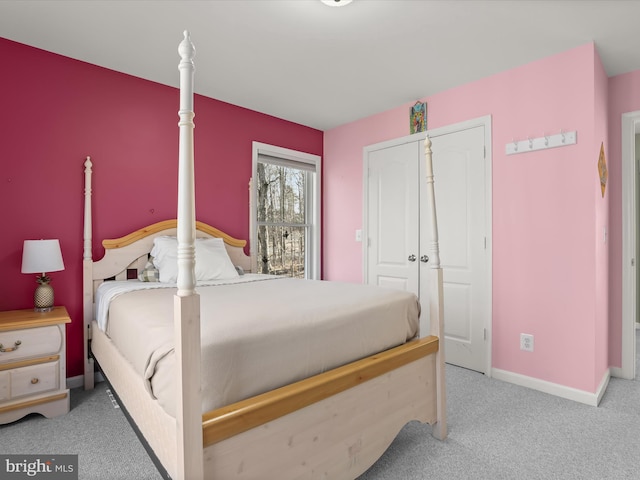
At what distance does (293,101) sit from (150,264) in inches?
79.6

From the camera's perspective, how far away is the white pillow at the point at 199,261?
2688 mm

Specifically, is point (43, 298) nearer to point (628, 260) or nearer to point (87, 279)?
point (87, 279)

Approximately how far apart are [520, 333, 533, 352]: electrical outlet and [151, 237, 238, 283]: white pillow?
2331 mm

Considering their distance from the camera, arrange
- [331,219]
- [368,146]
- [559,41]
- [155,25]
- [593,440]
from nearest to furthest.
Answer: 1. [593,440]
2. [155,25]
3. [559,41]
4. [368,146]
5. [331,219]

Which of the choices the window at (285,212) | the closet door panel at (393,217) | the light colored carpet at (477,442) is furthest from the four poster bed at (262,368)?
the window at (285,212)

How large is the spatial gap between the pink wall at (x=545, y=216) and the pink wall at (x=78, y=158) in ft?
8.15

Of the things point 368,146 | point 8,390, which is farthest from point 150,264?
point 368,146

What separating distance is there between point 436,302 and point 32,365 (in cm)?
242

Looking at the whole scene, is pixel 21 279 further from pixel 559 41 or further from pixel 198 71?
pixel 559 41

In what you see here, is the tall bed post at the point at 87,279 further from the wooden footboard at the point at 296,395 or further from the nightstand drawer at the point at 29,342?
the wooden footboard at the point at 296,395

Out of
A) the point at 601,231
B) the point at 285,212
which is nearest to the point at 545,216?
the point at 601,231

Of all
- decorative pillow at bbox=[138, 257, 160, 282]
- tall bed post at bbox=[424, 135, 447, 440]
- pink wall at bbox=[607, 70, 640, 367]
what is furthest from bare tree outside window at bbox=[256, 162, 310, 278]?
pink wall at bbox=[607, 70, 640, 367]

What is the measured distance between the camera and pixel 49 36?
7.79 feet

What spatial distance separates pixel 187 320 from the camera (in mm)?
1023
